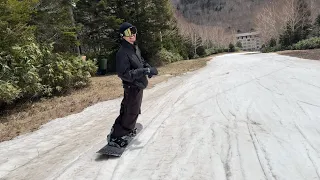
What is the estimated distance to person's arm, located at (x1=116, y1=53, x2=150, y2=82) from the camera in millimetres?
3830

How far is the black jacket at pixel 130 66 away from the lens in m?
3.85

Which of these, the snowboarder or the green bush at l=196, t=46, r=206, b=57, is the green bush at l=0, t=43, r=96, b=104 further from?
the green bush at l=196, t=46, r=206, b=57

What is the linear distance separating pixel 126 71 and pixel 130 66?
0.17 metres

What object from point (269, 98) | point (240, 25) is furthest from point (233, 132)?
point (240, 25)

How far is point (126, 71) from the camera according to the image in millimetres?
3855

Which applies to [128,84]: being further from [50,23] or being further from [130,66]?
[50,23]

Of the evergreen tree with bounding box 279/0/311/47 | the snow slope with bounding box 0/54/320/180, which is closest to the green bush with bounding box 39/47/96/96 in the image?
the snow slope with bounding box 0/54/320/180

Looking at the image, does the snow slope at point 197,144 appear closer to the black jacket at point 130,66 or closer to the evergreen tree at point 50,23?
the black jacket at point 130,66

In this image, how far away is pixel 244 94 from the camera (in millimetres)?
6660

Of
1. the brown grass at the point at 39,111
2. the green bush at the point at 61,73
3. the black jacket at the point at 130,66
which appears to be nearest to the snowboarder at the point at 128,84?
the black jacket at the point at 130,66

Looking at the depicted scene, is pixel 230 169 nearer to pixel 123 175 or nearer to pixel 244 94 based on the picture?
pixel 123 175

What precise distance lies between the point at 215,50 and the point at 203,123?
50.7 meters

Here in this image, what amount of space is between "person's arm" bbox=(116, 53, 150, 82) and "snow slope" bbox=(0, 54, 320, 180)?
3.54 feet

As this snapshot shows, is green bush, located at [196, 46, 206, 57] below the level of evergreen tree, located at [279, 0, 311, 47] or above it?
below
